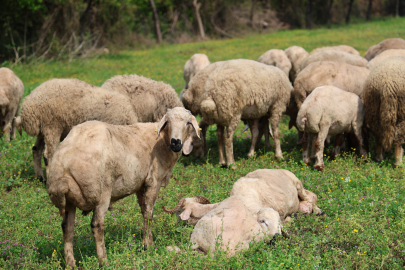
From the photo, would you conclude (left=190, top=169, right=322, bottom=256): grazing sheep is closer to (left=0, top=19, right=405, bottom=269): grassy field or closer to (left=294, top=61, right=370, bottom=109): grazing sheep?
(left=0, top=19, right=405, bottom=269): grassy field

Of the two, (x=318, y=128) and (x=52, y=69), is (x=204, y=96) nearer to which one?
(x=318, y=128)

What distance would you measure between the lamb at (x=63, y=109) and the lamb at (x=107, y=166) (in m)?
2.35

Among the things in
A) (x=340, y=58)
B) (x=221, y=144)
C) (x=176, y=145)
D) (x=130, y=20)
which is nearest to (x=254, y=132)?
(x=221, y=144)

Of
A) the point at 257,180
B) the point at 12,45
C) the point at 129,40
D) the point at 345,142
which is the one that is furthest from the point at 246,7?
the point at 257,180

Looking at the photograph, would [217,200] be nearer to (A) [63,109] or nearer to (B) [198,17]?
(A) [63,109]

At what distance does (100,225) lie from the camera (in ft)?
13.8

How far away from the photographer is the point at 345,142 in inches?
348

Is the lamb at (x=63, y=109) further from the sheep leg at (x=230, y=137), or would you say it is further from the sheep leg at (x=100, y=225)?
the sheep leg at (x=100, y=225)

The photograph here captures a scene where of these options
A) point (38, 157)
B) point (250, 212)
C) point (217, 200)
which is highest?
point (250, 212)

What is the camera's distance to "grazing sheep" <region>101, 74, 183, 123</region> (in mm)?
8484

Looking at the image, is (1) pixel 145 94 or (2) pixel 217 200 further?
(1) pixel 145 94

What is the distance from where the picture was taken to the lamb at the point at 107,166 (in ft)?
12.9

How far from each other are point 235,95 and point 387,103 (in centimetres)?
297

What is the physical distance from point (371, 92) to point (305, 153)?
1800mm
